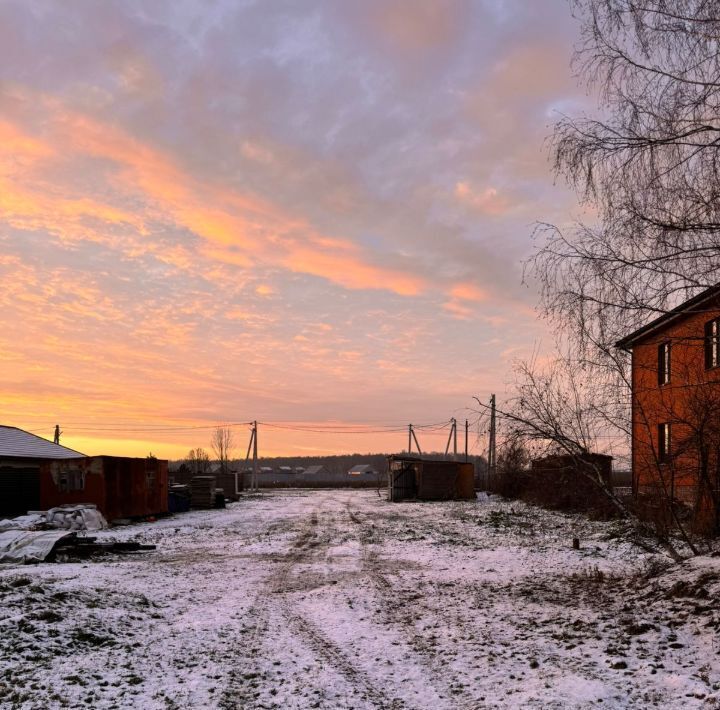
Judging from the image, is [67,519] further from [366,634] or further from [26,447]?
[366,634]

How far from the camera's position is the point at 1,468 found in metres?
23.2

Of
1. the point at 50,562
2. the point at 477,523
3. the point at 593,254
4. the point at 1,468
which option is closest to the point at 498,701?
the point at 593,254

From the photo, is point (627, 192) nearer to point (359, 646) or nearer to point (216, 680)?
point (359, 646)

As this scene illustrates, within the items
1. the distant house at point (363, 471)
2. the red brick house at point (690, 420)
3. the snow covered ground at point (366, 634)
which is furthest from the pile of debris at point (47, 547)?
the distant house at point (363, 471)

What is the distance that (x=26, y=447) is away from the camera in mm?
27078

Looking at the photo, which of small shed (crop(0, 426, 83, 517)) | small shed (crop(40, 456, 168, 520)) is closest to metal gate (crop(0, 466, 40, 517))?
small shed (crop(0, 426, 83, 517))

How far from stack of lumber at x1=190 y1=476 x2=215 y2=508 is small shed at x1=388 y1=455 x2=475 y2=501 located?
1164 centimetres

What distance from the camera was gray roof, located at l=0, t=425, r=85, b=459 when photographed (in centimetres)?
2500

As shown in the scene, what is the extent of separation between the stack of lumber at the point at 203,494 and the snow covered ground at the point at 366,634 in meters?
20.7

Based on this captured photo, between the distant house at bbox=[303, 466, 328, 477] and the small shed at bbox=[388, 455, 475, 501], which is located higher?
the small shed at bbox=[388, 455, 475, 501]

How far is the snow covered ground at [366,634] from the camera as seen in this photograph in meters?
5.47

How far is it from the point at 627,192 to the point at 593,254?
0.69 meters

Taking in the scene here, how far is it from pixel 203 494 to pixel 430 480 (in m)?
14.0

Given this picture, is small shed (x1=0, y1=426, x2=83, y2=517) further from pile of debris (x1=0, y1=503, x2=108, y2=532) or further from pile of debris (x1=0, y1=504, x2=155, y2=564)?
pile of debris (x1=0, y1=504, x2=155, y2=564)
